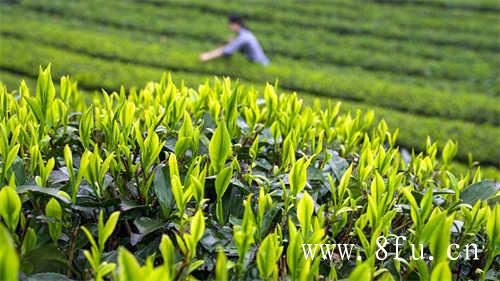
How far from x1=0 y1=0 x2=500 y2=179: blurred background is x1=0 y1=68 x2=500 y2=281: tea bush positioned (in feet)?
10.1

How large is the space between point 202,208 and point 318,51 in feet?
24.1

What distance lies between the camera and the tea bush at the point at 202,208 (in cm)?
106

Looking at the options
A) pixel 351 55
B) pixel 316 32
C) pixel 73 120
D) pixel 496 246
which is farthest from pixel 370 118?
pixel 316 32

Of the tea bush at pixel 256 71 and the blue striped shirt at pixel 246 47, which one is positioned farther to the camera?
the blue striped shirt at pixel 246 47

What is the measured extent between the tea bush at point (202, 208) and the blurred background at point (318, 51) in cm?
309

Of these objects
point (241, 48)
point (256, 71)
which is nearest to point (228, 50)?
point (241, 48)

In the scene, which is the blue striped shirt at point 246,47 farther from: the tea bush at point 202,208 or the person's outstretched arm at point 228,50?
the tea bush at point 202,208

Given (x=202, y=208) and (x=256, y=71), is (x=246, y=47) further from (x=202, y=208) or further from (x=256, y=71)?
(x=202, y=208)

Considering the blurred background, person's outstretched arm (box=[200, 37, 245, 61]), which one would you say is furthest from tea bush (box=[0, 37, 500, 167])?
person's outstretched arm (box=[200, 37, 245, 61])

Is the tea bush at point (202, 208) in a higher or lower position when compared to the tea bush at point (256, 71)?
higher

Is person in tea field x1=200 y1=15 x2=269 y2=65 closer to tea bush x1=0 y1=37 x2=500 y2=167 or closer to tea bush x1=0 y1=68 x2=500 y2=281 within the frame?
tea bush x1=0 y1=37 x2=500 y2=167

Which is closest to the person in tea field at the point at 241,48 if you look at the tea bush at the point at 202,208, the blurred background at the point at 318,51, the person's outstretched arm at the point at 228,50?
the person's outstretched arm at the point at 228,50

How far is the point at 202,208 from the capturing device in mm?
1187

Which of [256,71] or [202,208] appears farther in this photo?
[256,71]
